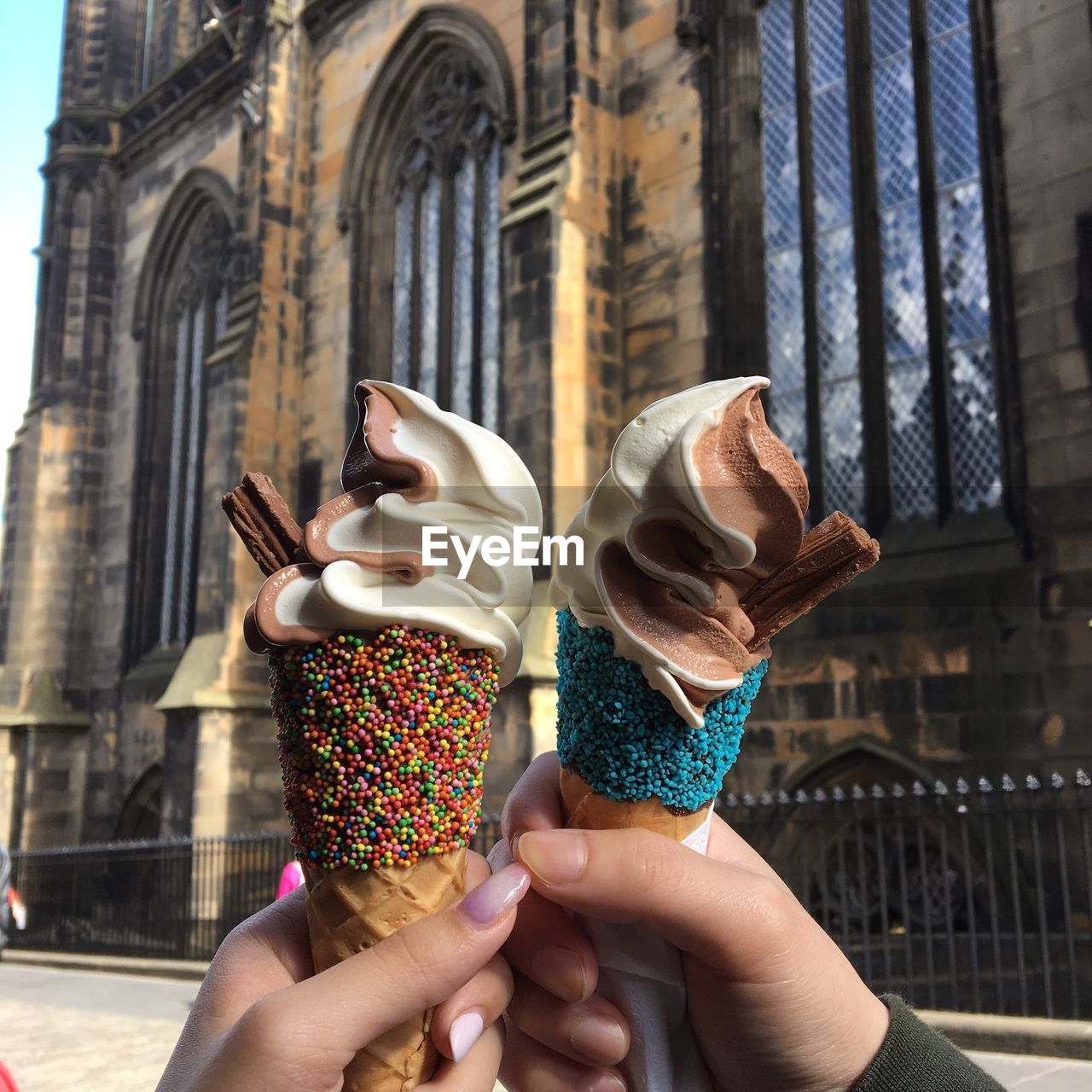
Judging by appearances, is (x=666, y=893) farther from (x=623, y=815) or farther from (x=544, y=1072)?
(x=544, y=1072)

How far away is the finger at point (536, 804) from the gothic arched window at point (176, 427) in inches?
601

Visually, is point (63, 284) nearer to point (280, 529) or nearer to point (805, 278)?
point (805, 278)

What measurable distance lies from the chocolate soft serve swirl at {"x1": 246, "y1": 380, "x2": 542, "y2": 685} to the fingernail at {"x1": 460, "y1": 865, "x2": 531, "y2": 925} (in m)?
0.34

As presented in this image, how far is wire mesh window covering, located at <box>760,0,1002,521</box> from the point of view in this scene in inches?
326

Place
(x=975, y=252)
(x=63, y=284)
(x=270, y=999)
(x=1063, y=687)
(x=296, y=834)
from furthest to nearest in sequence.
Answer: (x=63, y=284) < (x=975, y=252) < (x=1063, y=687) < (x=296, y=834) < (x=270, y=999)

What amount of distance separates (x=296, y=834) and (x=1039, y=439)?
278 inches

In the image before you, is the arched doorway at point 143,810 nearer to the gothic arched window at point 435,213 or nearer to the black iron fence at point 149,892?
the black iron fence at point 149,892

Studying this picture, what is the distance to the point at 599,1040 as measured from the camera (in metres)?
1.48

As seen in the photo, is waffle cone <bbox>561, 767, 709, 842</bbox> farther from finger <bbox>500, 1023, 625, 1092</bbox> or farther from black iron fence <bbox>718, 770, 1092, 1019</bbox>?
black iron fence <bbox>718, 770, 1092, 1019</bbox>

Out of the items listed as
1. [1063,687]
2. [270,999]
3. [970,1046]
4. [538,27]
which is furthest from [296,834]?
[538,27]

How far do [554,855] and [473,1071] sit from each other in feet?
1.05

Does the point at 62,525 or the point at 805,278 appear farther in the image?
the point at 62,525

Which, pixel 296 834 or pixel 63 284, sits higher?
pixel 63 284

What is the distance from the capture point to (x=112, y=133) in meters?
18.2
